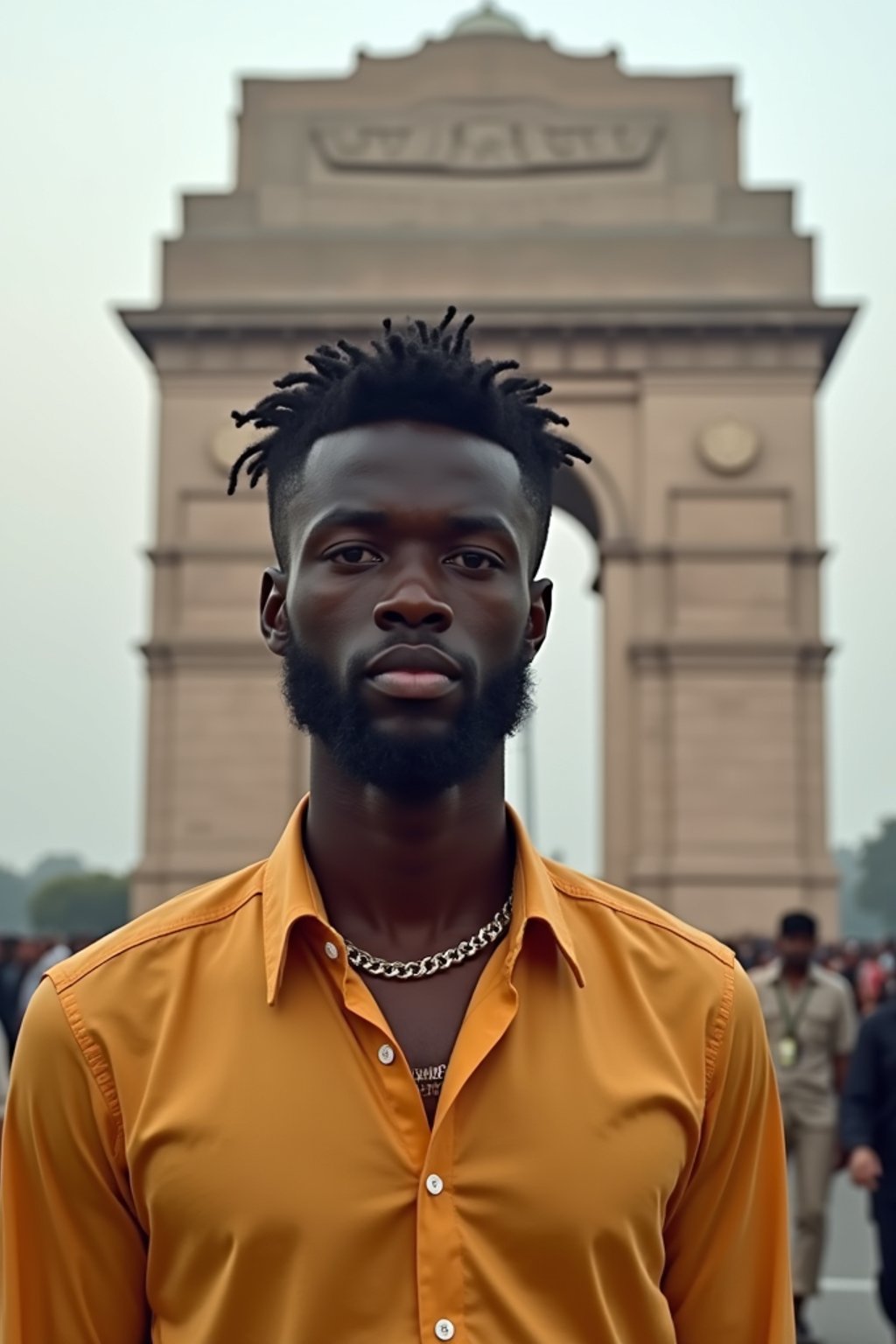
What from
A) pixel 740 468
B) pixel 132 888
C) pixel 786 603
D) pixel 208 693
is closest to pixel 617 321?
pixel 740 468

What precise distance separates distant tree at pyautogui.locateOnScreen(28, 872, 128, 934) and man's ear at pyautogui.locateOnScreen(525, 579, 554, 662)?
81.2 metres

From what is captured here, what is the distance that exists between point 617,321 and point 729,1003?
23.6 m

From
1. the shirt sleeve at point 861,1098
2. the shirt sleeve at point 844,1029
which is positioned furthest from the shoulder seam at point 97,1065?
the shirt sleeve at point 844,1029

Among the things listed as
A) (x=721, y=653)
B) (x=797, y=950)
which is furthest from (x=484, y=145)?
(x=797, y=950)

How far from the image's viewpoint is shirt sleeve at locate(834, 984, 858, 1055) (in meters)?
9.11

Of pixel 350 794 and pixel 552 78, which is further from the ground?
pixel 552 78

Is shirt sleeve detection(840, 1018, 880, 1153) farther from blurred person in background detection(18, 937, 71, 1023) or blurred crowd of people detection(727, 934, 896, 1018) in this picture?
blurred crowd of people detection(727, 934, 896, 1018)

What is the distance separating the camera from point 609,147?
26.0 metres

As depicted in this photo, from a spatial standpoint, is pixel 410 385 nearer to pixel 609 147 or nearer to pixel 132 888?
pixel 132 888

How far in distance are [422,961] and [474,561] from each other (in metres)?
0.41

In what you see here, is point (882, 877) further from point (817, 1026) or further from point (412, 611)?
point (412, 611)

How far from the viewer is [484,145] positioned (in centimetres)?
2620

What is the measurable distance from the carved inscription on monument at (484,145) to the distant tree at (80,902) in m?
59.0

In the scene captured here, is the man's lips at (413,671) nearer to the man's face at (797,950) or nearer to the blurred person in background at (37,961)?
the man's face at (797,950)
